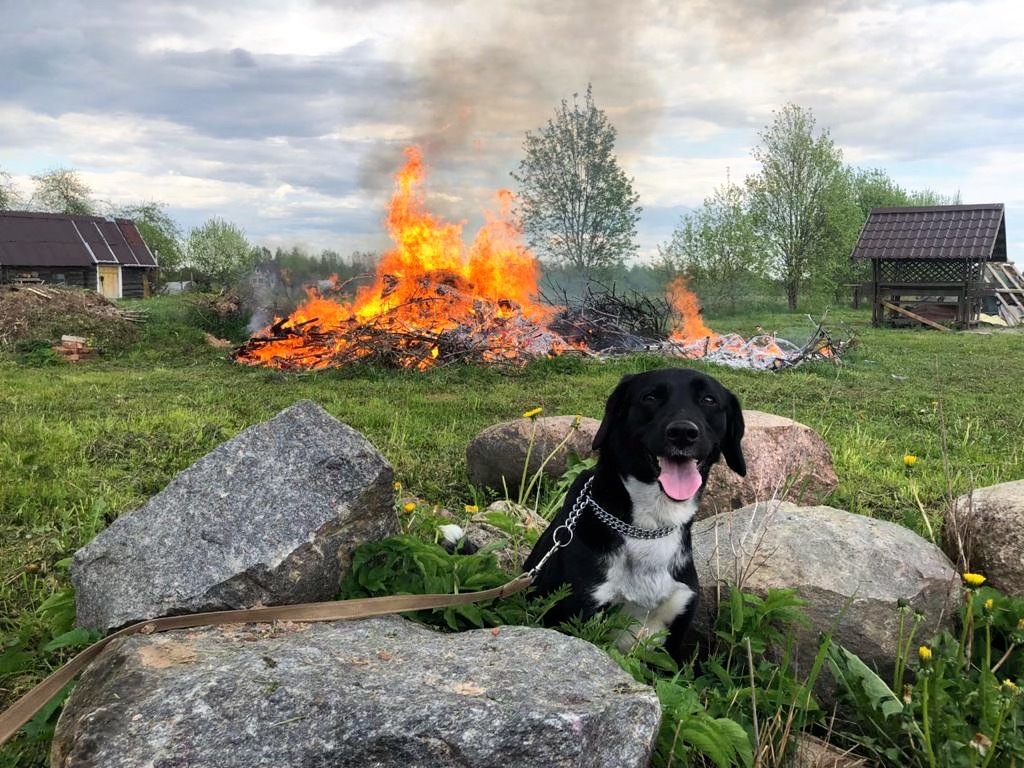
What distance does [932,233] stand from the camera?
2778cm

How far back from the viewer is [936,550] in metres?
3.57

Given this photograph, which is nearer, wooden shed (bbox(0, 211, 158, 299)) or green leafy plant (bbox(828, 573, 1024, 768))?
green leafy plant (bbox(828, 573, 1024, 768))

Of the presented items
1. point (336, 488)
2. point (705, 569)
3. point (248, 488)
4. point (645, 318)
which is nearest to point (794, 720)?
point (705, 569)

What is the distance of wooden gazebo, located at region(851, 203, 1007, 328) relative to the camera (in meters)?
26.3

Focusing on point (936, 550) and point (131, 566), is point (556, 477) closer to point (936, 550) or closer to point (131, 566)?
point (936, 550)

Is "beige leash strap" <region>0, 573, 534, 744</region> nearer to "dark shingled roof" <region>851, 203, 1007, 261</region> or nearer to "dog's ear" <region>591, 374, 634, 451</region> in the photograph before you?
"dog's ear" <region>591, 374, 634, 451</region>

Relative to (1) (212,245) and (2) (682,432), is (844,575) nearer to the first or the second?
(2) (682,432)

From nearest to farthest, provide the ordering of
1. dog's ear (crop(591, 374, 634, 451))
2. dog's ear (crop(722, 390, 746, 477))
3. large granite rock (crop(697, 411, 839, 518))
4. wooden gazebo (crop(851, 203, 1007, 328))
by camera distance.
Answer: dog's ear (crop(591, 374, 634, 451)) → dog's ear (crop(722, 390, 746, 477)) → large granite rock (crop(697, 411, 839, 518)) → wooden gazebo (crop(851, 203, 1007, 328))

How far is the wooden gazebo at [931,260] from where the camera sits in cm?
2633

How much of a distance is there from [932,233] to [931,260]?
1.37 meters

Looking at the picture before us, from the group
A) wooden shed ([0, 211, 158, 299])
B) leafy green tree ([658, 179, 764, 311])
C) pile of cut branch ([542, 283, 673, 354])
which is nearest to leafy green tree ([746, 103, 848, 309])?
leafy green tree ([658, 179, 764, 311])

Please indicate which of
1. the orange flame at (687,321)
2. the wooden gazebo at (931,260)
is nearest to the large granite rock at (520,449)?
the orange flame at (687,321)

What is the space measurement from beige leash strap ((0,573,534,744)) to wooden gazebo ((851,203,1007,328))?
2730 cm

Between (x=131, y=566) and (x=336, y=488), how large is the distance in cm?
80
